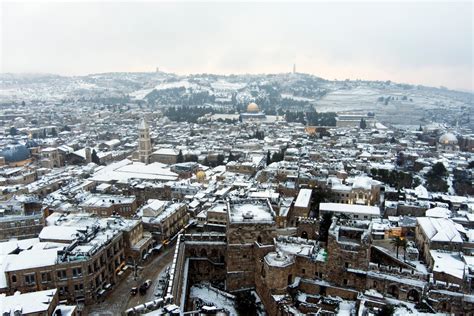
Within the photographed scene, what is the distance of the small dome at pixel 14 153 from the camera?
7500 cm

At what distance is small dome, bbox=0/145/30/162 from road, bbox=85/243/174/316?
51768 millimetres

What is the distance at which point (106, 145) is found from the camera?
319 ft

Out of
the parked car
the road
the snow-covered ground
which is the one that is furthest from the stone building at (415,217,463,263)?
the parked car

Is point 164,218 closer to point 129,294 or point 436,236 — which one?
point 129,294

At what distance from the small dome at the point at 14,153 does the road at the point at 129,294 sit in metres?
51.8

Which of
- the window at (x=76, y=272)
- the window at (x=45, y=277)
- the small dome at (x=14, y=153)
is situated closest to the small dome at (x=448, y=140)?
the window at (x=76, y=272)

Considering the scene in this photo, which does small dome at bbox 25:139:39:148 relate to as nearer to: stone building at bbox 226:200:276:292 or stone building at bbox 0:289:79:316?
stone building at bbox 226:200:276:292

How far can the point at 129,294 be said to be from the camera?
3195 cm

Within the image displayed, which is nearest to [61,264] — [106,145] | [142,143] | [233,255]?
[233,255]

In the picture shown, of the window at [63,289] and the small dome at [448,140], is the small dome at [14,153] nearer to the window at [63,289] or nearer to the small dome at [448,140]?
the window at [63,289]

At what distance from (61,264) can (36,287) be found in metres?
2.33

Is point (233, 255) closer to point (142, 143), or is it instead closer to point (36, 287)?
point (36, 287)

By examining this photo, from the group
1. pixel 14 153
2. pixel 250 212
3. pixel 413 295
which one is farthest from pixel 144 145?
pixel 413 295

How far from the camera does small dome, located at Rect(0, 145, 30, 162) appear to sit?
246ft
